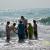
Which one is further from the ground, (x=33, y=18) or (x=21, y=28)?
(x=33, y=18)

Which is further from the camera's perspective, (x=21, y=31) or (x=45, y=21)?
(x=45, y=21)

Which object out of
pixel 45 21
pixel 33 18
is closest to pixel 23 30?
pixel 33 18

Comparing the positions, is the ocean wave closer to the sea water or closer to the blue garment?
the sea water

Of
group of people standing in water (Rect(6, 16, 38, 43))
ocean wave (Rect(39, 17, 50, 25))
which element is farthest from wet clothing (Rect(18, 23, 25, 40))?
ocean wave (Rect(39, 17, 50, 25))

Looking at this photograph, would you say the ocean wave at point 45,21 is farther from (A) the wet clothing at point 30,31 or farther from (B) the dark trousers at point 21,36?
(B) the dark trousers at point 21,36

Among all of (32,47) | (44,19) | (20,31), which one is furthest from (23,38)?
(44,19)

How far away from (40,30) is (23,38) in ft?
1.13

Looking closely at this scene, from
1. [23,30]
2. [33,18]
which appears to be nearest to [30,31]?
[23,30]

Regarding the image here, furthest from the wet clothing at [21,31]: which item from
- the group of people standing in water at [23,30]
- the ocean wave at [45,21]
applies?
the ocean wave at [45,21]

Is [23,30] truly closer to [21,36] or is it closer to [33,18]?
[21,36]

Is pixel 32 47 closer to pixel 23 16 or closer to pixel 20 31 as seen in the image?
pixel 20 31

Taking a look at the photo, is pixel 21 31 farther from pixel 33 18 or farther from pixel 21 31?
pixel 33 18

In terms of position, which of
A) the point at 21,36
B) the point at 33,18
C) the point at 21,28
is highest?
the point at 33,18

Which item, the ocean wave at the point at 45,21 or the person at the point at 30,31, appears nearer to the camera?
the person at the point at 30,31
